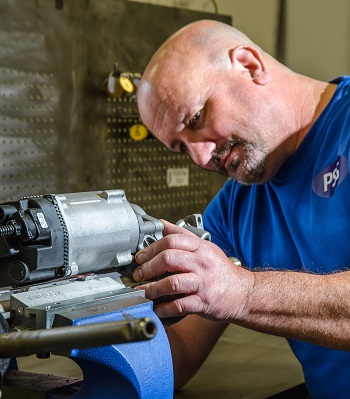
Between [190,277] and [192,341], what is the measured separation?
2.15 ft

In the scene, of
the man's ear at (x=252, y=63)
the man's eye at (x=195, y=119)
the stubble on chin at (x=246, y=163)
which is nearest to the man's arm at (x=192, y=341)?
the stubble on chin at (x=246, y=163)

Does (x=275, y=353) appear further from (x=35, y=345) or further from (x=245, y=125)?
(x=35, y=345)

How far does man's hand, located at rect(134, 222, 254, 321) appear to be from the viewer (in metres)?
0.89

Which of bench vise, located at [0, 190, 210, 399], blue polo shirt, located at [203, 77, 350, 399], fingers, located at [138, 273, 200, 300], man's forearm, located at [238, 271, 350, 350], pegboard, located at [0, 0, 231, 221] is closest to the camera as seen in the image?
bench vise, located at [0, 190, 210, 399]

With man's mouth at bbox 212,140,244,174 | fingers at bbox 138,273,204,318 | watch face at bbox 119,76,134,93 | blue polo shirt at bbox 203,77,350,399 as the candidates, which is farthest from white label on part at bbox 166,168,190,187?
fingers at bbox 138,273,204,318

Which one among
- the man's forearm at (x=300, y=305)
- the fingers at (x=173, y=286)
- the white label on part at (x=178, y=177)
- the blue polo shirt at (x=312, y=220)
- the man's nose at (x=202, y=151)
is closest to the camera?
the fingers at (x=173, y=286)

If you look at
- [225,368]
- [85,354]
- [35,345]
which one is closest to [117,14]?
[225,368]

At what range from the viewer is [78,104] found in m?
1.79

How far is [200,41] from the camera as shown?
4.64ft

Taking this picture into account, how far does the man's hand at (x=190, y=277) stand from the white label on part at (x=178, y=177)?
112cm

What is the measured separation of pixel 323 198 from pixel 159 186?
81cm

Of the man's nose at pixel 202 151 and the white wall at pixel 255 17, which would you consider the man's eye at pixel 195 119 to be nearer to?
the man's nose at pixel 202 151

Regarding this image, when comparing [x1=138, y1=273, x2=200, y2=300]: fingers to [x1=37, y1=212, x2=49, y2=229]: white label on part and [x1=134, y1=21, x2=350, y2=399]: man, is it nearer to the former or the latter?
[x1=37, y1=212, x2=49, y2=229]: white label on part

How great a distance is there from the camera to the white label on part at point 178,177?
2.06m
